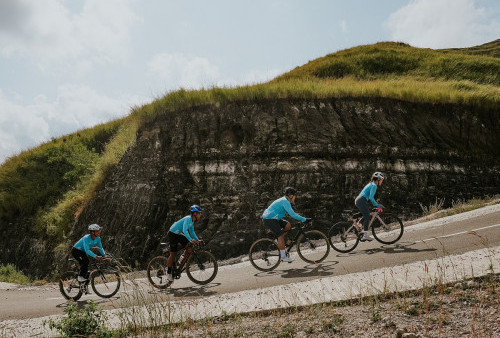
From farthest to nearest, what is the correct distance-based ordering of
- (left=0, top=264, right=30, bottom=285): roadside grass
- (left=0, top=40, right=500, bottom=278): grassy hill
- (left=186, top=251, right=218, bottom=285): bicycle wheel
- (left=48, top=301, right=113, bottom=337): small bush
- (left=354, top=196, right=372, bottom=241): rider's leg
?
(left=0, top=40, right=500, bottom=278): grassy hill
(left=0, top=264, right=30, bottom=285): roadside grass
(left=354, top=196, right=372, bottom=241): rider's leg
(left=186, top=251, right=218, bottom=285): bicycle wheel
(left=48, top=301, right=113, bottom=337): small bush

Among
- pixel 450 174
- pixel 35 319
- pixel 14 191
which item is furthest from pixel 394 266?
pixel 14 191

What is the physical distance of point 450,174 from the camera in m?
20.5

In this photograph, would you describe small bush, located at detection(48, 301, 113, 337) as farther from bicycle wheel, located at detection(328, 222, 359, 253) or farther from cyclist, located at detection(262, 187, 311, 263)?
bicycle wheel, located at detection(328, 222, 359, 253)

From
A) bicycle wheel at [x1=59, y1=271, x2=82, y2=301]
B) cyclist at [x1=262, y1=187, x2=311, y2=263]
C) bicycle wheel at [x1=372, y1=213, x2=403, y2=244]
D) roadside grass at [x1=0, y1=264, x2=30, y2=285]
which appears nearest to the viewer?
bicycle wheel at [x1=59, y1=271, x2=82, y2=301]

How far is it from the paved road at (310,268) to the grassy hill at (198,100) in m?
11.1

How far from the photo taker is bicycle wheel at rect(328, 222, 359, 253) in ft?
39.5

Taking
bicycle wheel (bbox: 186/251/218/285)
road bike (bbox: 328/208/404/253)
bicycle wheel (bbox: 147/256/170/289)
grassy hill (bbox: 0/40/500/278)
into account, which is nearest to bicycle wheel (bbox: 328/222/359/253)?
road bike (bbox: 328/208/404/253)

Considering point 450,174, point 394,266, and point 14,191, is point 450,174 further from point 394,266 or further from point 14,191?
point 14,191

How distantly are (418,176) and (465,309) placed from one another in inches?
579

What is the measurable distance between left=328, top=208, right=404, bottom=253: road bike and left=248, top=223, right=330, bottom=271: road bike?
63 cm

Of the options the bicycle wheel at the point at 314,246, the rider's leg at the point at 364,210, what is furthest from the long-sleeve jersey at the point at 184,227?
the rider's leg at the point at 364,210

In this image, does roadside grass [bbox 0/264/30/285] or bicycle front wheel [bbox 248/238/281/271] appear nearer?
bicycle front wheel [bbox 248/238/281/271]

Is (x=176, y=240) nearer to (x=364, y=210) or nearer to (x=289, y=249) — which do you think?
(x=289, y=249)

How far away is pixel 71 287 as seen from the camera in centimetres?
1096
